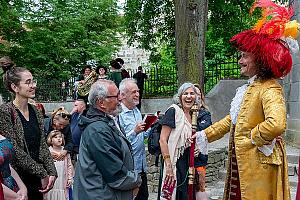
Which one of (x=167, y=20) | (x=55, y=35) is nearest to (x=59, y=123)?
(x=167, y=20)

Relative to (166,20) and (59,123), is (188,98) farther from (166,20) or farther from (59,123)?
(166,20)

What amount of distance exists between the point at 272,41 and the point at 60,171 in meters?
3.28

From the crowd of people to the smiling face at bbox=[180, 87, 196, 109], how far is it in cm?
1

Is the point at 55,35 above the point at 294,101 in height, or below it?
above

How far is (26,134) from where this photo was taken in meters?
4.27

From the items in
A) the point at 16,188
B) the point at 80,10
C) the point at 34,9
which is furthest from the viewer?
the point at 80,10

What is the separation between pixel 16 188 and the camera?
12.5ft

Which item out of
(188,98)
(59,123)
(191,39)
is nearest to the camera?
(188,98)

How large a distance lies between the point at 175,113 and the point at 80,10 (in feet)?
76.8

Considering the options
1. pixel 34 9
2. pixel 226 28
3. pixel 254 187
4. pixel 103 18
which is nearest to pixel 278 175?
pixel 254 187

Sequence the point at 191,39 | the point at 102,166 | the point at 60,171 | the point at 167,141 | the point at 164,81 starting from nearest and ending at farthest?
the point at 102,166, the point at 167,141, the point at 60,171, the point at 191,39, the point at 164,81

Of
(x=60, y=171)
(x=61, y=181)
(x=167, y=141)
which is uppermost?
(x=167, y=141)

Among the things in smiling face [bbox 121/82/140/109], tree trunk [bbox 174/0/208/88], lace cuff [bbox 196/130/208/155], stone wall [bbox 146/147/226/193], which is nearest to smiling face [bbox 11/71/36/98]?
smiling face [bbox 121/82/140/109]

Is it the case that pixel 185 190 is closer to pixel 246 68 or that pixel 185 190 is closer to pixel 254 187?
pixel 254 187
